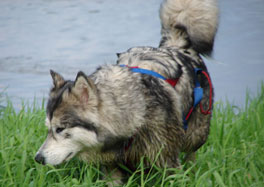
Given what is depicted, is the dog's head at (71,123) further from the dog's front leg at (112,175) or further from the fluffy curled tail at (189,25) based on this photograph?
the fluffy curled tail at (189,25)

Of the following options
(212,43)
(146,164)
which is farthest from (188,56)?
(146,164)

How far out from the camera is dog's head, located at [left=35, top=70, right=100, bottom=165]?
3.31 metres

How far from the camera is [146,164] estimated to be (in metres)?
3.66

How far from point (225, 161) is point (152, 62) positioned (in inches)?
48.4

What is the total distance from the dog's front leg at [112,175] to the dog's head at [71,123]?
0.47 meters

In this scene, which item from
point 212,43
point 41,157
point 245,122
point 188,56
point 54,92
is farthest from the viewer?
point 245,122

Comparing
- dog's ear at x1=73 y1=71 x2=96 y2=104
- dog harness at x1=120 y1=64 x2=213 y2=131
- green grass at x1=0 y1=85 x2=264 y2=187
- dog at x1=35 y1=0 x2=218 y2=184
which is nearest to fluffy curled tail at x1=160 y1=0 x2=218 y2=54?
dog at x1=35 y1=0 x2=218 y2=184

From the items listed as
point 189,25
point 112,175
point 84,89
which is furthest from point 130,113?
point 189,25

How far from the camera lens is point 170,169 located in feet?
11.8

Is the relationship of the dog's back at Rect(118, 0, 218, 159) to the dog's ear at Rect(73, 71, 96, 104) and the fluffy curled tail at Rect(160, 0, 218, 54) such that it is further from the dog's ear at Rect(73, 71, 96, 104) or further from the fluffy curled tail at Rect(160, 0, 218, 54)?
the dog's ear at Rect(73, 71, 96, 104)

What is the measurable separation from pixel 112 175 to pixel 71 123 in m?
0.83

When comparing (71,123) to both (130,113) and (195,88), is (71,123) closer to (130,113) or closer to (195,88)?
(130,113)

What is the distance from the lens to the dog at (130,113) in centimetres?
334

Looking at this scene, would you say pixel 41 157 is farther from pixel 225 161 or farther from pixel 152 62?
pixel 225 161
